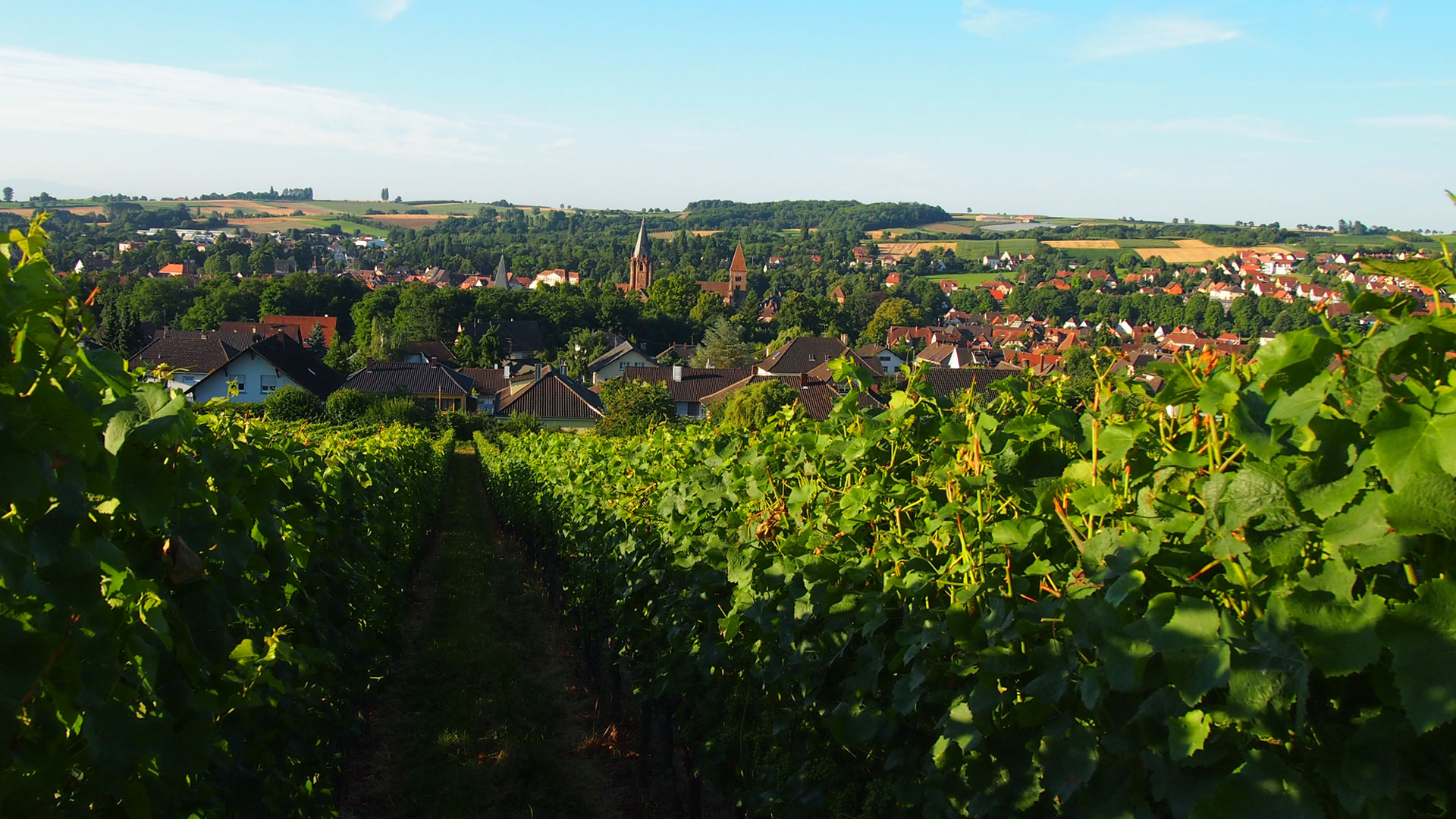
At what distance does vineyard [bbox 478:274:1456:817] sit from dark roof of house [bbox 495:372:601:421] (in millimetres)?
41484

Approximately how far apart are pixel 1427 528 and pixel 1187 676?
42cm

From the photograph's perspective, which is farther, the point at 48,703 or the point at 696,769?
the point at 696,769

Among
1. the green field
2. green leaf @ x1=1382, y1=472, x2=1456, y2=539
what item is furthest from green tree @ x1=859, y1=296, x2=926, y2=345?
green leaf @ x1=1382, y1=472, x2=1456, y2=539

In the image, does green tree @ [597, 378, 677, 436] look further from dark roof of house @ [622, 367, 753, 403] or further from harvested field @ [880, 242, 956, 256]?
harvested field @ [880, 242, 956, 256]

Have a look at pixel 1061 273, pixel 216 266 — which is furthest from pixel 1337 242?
pixel 216 266

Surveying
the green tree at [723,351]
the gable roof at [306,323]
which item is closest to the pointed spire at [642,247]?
the gable roof at [306,323]

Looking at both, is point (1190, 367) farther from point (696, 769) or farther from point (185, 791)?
point (696, 769)

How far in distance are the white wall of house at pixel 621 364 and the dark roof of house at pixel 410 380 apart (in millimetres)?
18399

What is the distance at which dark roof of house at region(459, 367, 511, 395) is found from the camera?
189 feet

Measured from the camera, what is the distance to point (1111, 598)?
1.85m

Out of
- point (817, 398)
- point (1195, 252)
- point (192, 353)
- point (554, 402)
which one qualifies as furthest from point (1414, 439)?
point (1195, 252)

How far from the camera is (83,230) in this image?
584 feet

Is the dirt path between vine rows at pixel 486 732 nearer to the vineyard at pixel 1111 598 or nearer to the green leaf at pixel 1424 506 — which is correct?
the vineyard at pixel 1111 598

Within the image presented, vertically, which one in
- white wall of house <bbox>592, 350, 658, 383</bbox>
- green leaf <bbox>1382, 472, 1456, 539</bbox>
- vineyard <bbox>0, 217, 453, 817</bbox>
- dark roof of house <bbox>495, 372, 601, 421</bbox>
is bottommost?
white wall of house <bbox>592, 350, 658, 383</bbox>
